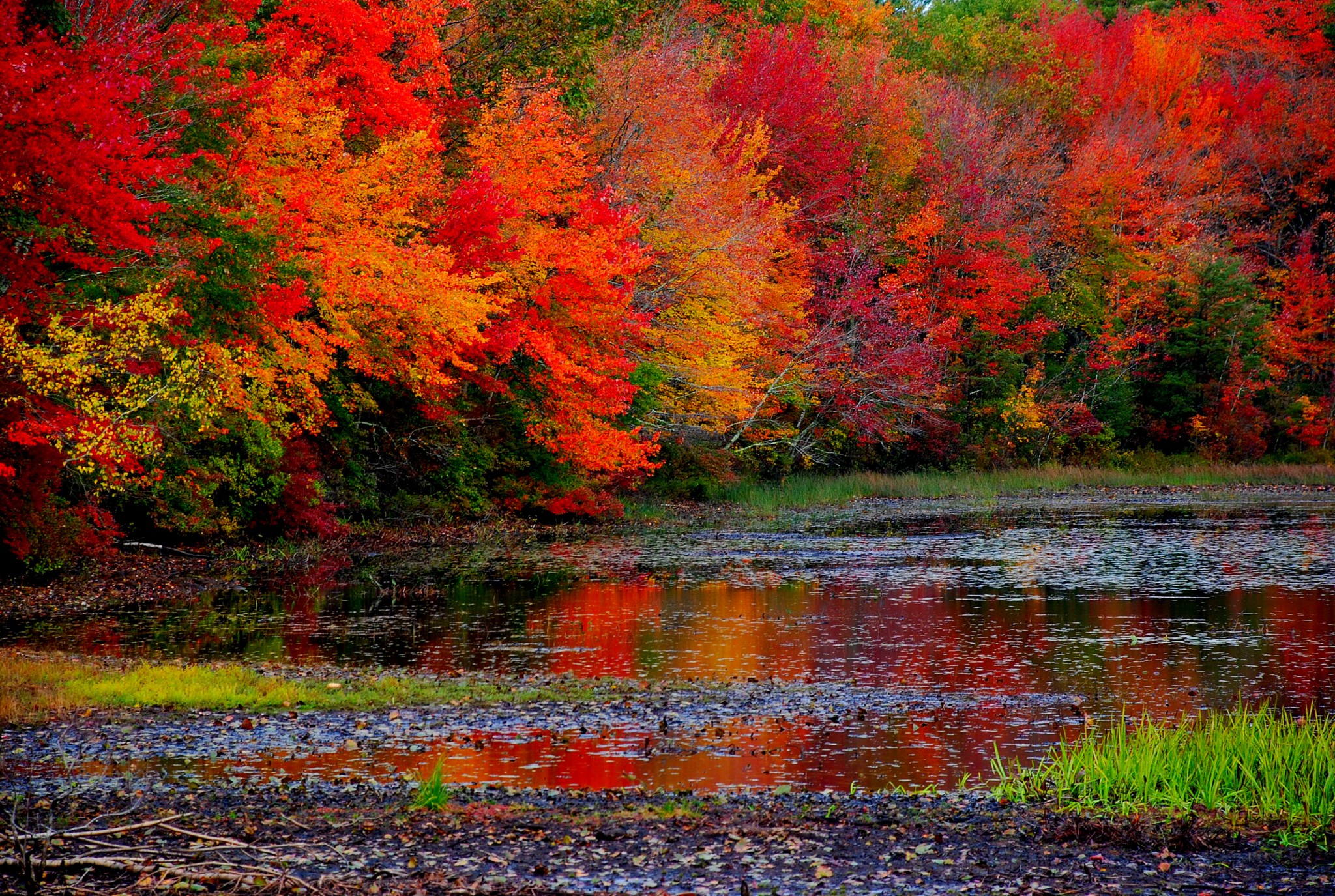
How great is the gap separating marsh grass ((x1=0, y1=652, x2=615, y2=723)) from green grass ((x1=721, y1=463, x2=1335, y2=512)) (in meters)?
25.5

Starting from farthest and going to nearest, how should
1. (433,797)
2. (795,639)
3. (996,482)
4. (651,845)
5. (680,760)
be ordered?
(996,482) < (795,639) < (680,760) < (433,797) < (651,845)

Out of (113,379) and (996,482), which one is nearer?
(113,379)

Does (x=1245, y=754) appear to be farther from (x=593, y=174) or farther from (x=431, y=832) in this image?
(x=593, y=174)

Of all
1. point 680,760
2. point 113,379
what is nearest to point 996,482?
point 113,379

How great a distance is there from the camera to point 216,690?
12141 mm

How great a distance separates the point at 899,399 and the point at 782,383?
583 centimetres

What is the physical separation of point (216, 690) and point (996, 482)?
3800cm

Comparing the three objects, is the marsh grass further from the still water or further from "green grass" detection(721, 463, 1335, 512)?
"green grass" detection(721, 463, 1335, 512)

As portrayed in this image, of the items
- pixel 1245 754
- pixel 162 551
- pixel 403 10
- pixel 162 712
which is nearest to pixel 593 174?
pixel 403 10

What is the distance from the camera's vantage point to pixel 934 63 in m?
62.7

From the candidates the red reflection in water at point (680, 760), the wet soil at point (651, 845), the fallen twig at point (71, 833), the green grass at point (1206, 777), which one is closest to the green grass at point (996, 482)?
A: the red reflection in water at point (680, 760)

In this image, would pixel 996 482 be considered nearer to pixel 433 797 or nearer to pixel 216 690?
pixel 216 690

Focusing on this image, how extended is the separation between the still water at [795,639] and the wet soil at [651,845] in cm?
114

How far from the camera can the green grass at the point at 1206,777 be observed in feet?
27.3
